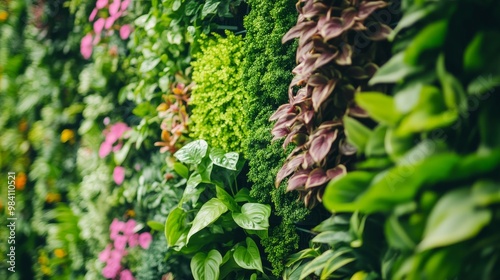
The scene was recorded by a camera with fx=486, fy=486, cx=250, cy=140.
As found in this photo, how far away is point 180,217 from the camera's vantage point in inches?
106

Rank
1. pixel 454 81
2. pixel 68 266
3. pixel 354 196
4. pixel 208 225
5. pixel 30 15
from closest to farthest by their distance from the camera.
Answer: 1. pixel 454 81
2. pixel 354 196
3. pixel 208 225
4. pixel 68 266
5. pixel 30 15

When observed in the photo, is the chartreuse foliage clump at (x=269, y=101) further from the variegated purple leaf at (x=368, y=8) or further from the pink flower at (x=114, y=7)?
the pink flower at (x=114, y=7)

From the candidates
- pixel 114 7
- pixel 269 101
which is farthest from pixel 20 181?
pixel 269 101

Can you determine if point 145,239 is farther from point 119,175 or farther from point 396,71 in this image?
point 396,71

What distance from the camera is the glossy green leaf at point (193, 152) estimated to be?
2.60m

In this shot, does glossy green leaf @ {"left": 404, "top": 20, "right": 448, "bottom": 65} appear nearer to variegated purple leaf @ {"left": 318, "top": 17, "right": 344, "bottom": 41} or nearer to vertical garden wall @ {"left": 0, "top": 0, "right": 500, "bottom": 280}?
vertical garden wall @ {"left": 0, "top": 0, "right": 500, "bottom": 280}

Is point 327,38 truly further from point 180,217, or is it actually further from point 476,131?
point 180,217

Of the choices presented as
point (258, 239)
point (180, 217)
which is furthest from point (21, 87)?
point (258, 239)

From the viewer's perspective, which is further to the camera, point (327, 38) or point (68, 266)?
point (68, 266)

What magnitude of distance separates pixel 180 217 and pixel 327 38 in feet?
4.59

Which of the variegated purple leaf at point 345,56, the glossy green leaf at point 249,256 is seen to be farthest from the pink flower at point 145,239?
the variegated purple leaf at point 345,56

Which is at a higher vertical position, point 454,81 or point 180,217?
point 454,81

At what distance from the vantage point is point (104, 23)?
3451 millimetres

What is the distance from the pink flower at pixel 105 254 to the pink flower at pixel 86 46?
1.43 m
